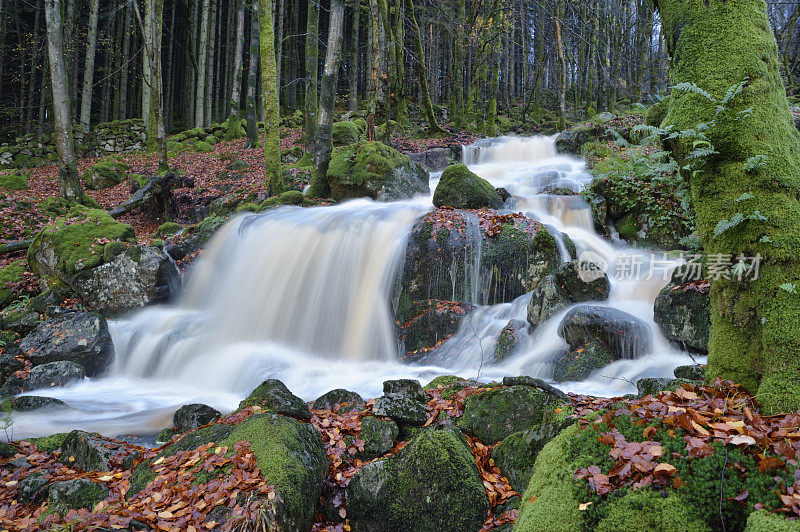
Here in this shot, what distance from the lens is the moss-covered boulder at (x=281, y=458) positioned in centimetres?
291

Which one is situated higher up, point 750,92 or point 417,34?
point 417,34

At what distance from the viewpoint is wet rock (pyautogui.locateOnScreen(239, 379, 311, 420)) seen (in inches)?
160

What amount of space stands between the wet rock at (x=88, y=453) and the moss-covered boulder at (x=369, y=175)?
865 centimetres

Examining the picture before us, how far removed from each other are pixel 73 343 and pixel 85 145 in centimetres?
1939

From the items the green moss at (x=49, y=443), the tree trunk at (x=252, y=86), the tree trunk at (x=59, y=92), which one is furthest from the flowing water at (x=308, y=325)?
the tree trunk at (x=252, y=86)

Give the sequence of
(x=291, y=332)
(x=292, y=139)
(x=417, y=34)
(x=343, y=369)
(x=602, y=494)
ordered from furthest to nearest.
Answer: (x=292, y=139) → (x=417, y=34) → (x=291, y=332) → (x=343, y=369) → (x=602, y=494)

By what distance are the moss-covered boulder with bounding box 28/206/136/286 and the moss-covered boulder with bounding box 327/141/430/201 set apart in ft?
16.1

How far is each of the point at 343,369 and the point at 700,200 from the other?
5.52 metres

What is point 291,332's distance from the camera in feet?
27.5

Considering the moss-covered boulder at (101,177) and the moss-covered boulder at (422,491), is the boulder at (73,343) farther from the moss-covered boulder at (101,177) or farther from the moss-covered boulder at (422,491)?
the moss-covered boulder at (101,177)

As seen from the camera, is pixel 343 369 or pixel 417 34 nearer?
pixel 343 369

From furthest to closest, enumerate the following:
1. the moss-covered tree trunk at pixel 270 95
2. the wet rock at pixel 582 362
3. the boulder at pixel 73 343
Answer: the moss-covered tree trunk at pixel 270 95, the boulder at pixel 73 343, the wet rock at pixel 582 362

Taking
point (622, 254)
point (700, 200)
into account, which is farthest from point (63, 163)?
point (700, 200)

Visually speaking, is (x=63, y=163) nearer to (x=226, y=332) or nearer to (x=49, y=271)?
(x=49, y=271)
